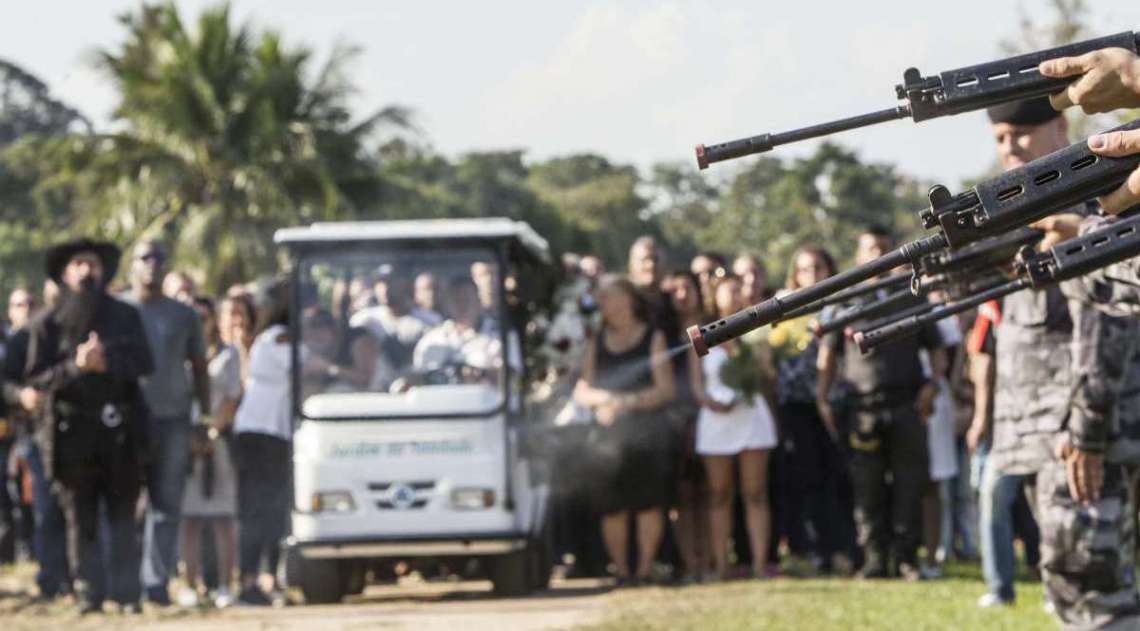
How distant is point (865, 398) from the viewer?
12.8m

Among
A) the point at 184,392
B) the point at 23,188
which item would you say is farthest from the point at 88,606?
the point at 23,188

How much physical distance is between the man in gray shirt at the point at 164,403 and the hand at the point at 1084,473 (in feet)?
23.6

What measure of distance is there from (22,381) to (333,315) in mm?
1809

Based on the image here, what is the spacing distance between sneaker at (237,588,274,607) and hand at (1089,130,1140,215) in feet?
32.5

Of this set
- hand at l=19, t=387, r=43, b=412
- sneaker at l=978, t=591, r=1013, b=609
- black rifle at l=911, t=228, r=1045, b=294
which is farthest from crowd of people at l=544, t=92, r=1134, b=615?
black rifle at l=911, t=228, r=1045, b=294

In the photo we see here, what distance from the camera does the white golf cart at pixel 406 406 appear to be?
41.4 feet

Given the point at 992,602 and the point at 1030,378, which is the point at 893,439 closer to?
the point at 992,602

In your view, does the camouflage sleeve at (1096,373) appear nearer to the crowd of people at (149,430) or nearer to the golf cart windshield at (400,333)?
the golf cart windshield at (400,333)

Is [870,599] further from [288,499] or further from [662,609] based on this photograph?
[288,499]

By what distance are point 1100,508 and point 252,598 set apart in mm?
7294

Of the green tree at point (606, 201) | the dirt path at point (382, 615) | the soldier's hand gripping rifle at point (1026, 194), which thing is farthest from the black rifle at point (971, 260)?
the green tree at point (606, 201)

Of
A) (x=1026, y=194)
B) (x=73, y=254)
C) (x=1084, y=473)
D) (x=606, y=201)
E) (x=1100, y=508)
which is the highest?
(x=606, y=201)

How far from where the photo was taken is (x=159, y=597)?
12.9 m

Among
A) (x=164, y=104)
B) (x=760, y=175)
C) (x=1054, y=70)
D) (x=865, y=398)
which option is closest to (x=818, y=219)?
(x=760, y=175)
